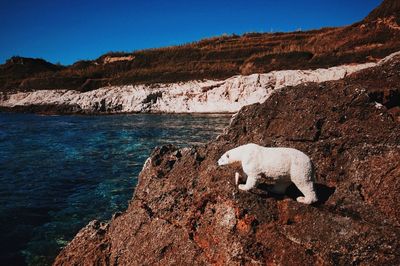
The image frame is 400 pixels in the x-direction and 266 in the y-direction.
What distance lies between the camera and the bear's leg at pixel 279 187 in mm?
4851

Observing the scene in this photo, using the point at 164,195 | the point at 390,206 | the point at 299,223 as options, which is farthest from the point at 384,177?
the point at 164,195

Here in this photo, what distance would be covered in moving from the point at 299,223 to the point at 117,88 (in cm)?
4459

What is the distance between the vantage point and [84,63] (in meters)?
62.9

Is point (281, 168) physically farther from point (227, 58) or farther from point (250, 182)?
point (227, 58)

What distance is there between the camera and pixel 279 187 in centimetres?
489

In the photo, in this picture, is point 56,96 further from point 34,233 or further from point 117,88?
point 34,233

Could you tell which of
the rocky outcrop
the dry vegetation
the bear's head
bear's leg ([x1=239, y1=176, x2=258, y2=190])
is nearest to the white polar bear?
bear's leg ([x1=239, y1=176, x2=258, y2=190])

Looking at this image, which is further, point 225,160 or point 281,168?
point 225,160

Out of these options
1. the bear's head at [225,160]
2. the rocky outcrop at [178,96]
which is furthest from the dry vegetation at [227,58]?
the bear's head at [225,160]

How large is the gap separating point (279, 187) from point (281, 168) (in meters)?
0.39

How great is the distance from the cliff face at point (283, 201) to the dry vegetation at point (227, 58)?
33367 mm

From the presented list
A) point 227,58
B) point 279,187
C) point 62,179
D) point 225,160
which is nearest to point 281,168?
point 279,187

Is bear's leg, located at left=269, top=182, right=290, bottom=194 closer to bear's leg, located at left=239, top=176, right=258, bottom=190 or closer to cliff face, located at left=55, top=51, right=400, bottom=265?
cliff face, located at left=55, top=51, right=400, bottom=265

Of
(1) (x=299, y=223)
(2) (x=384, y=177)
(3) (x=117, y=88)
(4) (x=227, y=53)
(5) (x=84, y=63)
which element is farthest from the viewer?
(5) (x=84, y=63)
